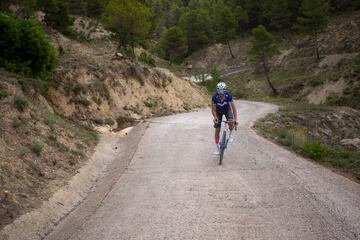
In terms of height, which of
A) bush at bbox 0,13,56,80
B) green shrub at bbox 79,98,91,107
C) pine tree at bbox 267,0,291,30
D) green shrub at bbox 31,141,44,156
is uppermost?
pine tree at bbox 267,0,291,30

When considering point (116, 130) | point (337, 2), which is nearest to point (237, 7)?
point (337, 2)

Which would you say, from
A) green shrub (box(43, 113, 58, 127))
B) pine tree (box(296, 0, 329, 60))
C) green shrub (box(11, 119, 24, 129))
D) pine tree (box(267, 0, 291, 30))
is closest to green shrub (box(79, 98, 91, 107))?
green shrub (box(43, 113, 58, 127))

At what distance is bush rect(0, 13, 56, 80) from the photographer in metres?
16.7

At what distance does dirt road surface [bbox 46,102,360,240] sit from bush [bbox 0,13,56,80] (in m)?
7.09

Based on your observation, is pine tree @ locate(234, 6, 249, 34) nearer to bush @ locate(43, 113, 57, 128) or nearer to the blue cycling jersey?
bush @ locate(43, 113, 57, 128)

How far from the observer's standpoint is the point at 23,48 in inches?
677

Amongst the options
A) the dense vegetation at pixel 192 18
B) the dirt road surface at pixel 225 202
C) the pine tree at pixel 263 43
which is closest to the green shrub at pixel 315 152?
the dirt road surface at pixel 225 202

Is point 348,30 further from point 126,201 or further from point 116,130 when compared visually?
point 126,201

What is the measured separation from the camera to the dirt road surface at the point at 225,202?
7.11 meters

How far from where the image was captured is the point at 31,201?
8.91 meters

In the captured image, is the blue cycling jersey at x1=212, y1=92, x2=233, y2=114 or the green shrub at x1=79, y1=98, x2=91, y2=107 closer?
the blue cycling jersey at x1=212, y1=92, x2=233, y2=114

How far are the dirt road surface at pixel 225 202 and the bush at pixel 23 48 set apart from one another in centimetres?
709

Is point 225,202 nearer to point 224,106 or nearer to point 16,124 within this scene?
point 224,106

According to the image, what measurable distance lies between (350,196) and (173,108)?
854 inches
